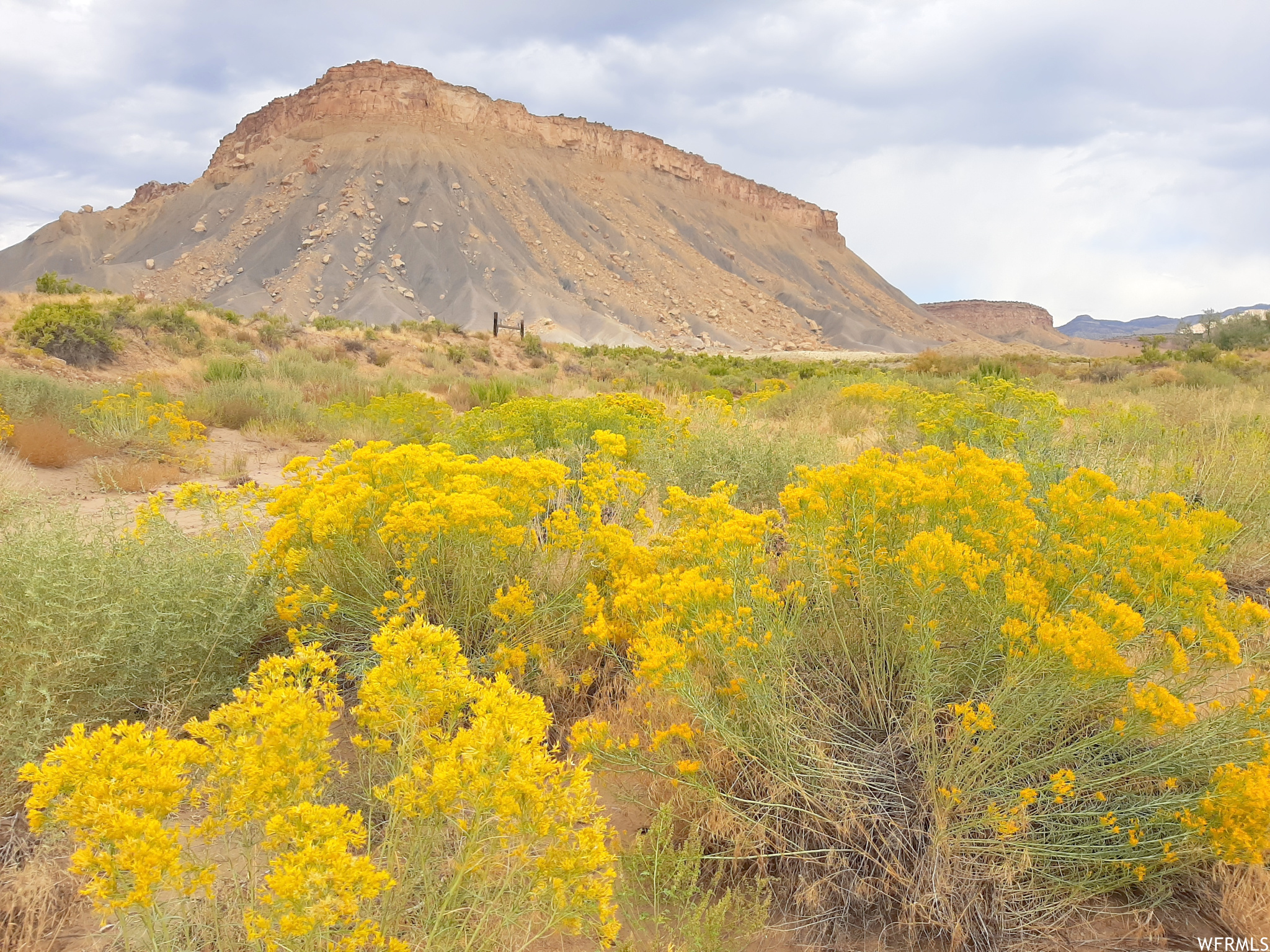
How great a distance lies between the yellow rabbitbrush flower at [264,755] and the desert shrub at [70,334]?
47.0 feet

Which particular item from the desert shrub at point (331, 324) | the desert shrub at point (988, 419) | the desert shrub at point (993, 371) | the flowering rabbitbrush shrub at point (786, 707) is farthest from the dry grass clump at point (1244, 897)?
the desert shrub at point (331, 324)

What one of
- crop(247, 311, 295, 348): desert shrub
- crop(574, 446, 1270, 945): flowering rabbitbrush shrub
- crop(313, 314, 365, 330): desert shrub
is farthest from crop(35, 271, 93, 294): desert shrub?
crop(574, 446, 1270, 945): flowering rabbitbrush shrub

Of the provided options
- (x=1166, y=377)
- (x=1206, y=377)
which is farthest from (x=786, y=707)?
(x=1166, y=377)

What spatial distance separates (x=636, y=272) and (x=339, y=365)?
61866 mm

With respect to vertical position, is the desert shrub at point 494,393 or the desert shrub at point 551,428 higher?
the desert shrub at point 494,393

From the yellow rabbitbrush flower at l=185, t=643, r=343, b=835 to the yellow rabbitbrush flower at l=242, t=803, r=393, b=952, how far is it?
11cm

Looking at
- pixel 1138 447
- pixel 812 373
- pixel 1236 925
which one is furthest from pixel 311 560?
pixel 812 373

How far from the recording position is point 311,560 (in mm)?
3428

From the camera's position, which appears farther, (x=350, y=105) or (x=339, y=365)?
(x=350, y=105)

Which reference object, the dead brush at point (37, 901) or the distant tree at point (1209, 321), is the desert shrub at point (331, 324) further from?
the distant tree at point (1209, 321)

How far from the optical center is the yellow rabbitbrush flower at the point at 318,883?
1.26 meters

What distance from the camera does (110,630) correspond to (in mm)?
2705

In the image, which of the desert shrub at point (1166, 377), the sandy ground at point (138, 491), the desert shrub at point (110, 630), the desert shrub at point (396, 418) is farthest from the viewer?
the desert shrub at point (1166, 377)

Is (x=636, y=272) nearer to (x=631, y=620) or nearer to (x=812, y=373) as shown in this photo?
(x=812, y=373)
